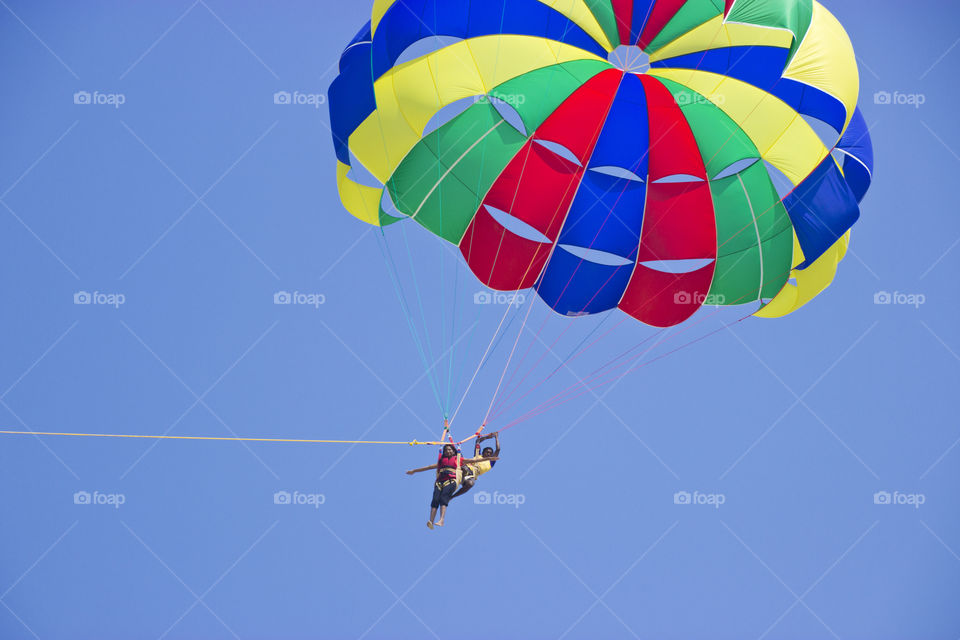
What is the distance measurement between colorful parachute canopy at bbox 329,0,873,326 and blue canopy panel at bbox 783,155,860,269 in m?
0.02

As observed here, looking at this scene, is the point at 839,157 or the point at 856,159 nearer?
the point at 856,159

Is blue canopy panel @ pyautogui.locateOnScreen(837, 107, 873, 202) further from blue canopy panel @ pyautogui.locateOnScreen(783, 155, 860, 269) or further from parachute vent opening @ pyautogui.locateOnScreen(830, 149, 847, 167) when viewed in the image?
blue canopy panel @ pyautogui.locateOnScreen(783, 155, 860, 269)

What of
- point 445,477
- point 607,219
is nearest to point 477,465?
point 445,477

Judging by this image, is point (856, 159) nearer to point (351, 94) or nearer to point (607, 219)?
point (607, 219)

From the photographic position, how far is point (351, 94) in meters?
13.6

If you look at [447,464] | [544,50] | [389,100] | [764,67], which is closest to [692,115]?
[764,67]

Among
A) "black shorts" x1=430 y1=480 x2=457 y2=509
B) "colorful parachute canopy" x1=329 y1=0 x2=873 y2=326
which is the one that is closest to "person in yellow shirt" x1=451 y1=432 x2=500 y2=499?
"black shorts" x1=430 y1=480 x2=457 y2=509

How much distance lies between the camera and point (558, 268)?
14.6 m

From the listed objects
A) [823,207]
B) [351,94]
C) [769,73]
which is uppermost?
[769,73]

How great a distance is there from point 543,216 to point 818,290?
313 centimetres

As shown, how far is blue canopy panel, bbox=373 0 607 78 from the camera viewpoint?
1319 cm

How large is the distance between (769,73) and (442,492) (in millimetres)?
5340

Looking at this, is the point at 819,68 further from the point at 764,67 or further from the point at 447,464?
the point at 447,464

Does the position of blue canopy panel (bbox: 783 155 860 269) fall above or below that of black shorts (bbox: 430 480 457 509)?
above
